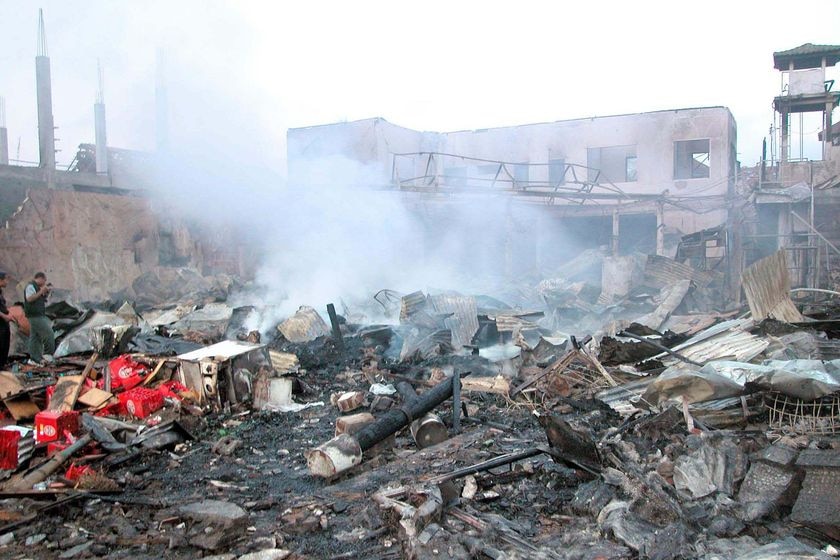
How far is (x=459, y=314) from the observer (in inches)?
460

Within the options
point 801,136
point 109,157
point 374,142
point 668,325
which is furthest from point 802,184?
point 109,157

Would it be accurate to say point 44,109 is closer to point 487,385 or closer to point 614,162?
point 487,385

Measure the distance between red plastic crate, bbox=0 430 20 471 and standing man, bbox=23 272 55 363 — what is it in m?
3.90

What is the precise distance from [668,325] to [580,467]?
886 centimetres

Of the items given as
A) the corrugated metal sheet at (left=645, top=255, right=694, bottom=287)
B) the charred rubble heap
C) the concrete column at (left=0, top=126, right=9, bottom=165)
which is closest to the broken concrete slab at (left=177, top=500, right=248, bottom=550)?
the charred rubble heap

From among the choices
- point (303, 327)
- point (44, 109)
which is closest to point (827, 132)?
point (303, 327)

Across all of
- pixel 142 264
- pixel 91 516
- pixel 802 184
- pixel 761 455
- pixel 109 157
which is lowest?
pixel 91 516

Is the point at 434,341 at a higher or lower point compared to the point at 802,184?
lower

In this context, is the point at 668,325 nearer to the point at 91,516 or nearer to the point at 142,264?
the point at 91,516

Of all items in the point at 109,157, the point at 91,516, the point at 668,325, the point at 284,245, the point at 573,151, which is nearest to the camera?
the point at 91,516

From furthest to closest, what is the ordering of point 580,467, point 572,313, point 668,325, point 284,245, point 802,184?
point 284,245
point 802,184
point 572,313
point 668,325
point 580,467

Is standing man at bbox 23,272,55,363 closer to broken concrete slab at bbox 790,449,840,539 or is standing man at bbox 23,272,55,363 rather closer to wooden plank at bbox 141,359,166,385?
wooden plank at bbox 141,359,166,385

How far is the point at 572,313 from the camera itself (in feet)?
47.4

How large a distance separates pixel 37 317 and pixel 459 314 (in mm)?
7275
